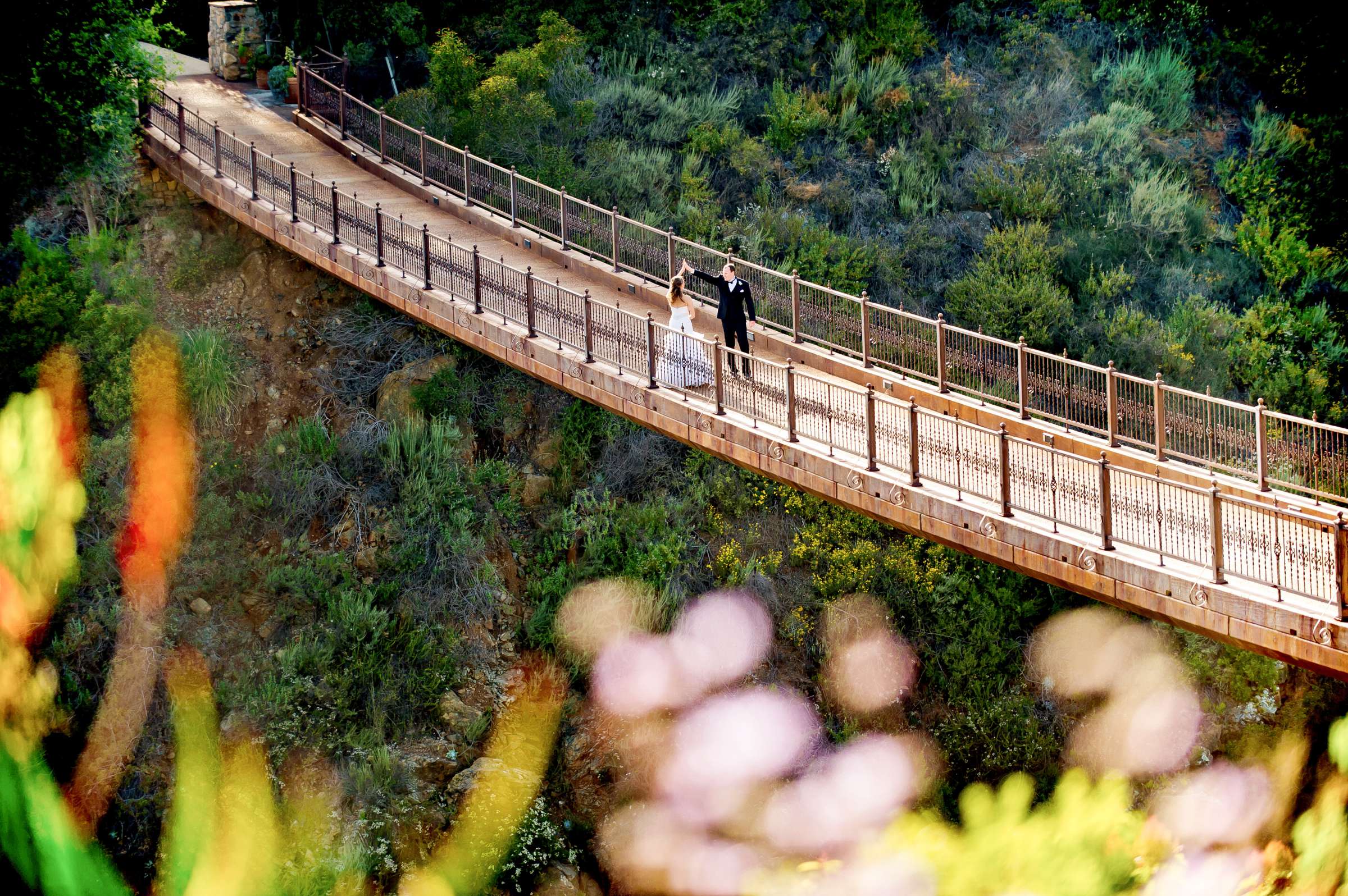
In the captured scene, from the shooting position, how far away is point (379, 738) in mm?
19734

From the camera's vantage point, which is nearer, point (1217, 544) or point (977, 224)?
point (1217, 544)

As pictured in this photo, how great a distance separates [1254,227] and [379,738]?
14.4 m

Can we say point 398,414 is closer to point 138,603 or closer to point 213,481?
point 213,481

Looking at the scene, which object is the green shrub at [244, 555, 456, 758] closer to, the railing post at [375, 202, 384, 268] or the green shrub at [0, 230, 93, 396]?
the railing post at [375, 202, 384, 268]

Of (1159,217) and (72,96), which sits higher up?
(72,96)

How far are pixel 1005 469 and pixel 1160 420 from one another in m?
2.38

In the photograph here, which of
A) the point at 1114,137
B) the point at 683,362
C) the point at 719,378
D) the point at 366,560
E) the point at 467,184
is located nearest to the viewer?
the point at 719,378

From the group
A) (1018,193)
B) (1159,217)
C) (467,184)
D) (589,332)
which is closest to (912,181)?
(1018,193)

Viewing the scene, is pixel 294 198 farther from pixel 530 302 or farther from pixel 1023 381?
pixel 1023 381

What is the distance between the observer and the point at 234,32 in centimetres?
2784

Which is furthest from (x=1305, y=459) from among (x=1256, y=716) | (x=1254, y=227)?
(x=1254, y=227)

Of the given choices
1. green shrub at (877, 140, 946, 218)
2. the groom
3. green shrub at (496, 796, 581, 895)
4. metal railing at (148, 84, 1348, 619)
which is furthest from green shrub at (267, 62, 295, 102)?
green shrub at (496, 796, 581, 895)

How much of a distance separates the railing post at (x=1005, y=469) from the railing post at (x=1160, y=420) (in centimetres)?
211

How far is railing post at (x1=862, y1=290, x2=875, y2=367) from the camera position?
1789 centimetres
